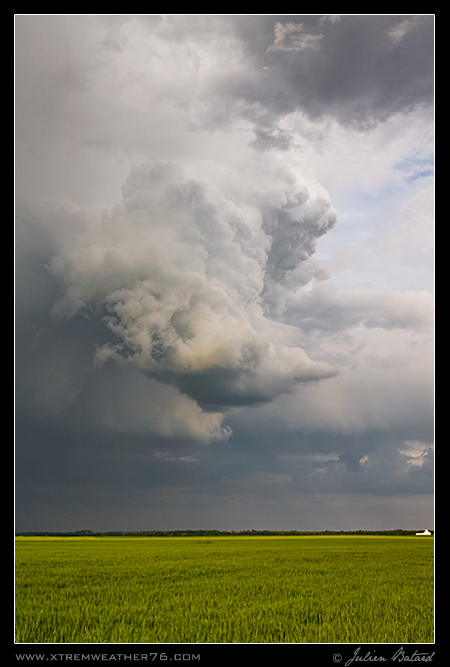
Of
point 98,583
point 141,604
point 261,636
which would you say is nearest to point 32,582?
point 98,583

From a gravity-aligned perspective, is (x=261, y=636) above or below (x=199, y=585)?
above
